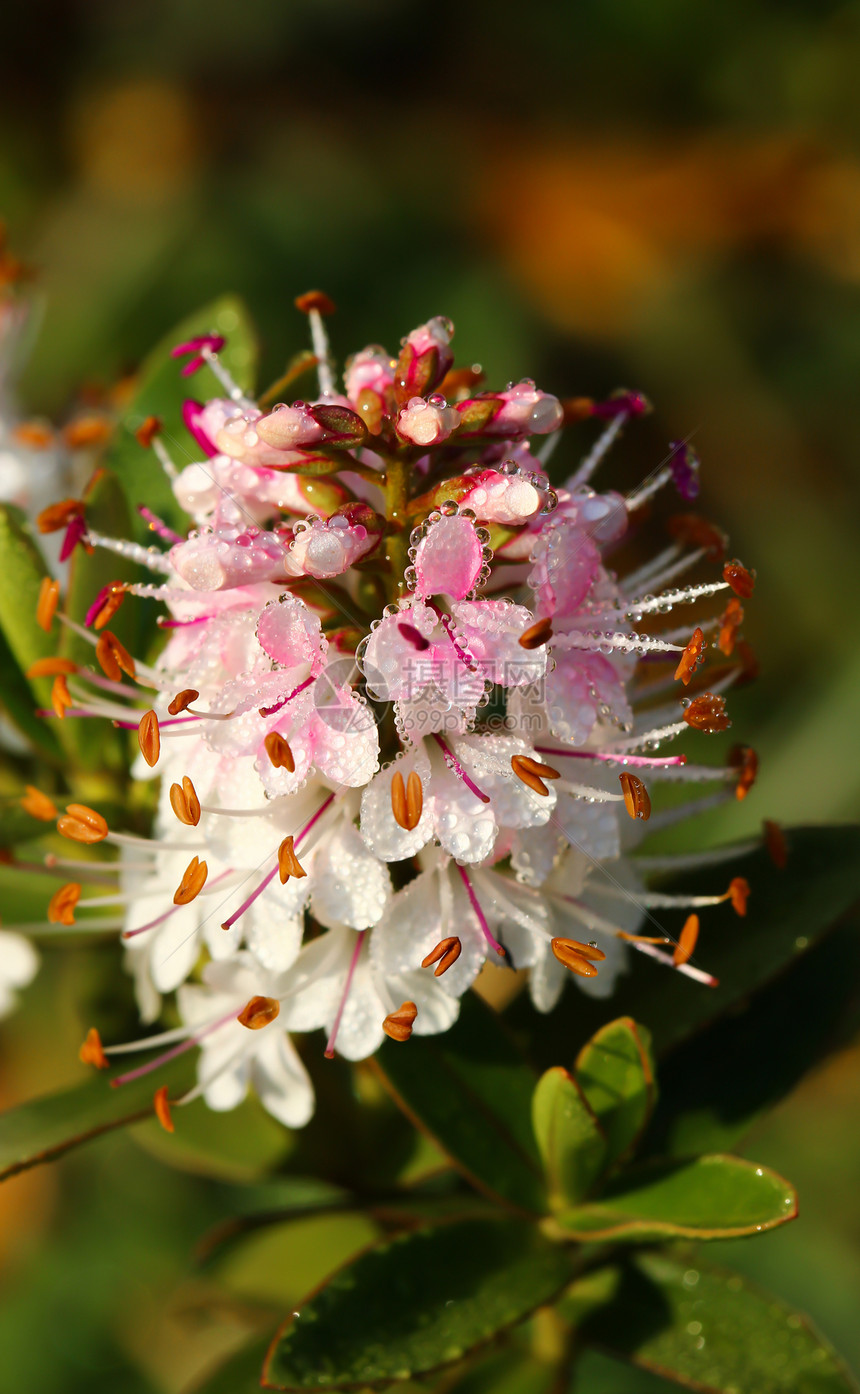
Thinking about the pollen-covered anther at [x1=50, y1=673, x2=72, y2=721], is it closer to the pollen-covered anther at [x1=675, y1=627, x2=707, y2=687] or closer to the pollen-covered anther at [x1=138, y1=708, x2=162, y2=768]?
the pollen-covered anther at [x1=138, y1=708, x2=162, y2=768]

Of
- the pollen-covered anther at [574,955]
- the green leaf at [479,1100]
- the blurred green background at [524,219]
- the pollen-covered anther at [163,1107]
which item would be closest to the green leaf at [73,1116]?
the pollen-covered anther at [163,1107]

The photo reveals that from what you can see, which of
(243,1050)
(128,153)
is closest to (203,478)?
(243,1050)

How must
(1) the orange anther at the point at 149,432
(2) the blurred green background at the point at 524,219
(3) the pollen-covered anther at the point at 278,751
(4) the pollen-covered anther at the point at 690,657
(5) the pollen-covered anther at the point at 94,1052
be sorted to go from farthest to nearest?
(2) the blurred green background at the point at 524,219
(1) the orange anther at the point at 149,432
(5) the pollen-covered anther at the point at 94,1052
(4) the pollen-covered anther at the point at 690,657
(3) the pollen-covered anther at the point at 278,751

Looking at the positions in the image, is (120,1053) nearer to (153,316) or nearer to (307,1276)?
(307,1276)

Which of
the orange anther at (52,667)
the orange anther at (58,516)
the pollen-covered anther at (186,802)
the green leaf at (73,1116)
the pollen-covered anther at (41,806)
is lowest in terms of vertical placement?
the green leaf at (73,1116)

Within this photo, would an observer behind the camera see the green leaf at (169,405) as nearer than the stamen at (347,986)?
No

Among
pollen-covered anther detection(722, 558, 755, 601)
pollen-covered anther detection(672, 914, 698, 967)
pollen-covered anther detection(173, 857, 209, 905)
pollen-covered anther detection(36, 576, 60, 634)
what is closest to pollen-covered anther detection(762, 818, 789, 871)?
pollen-covered anther detection(672, 914, 698, 967)

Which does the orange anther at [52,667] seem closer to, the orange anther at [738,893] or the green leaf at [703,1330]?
the orange anther at [738,893]
